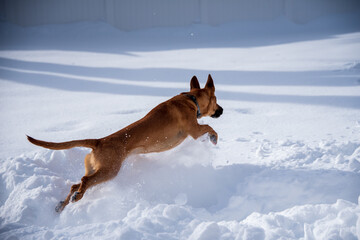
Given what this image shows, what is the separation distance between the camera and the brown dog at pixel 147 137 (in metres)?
2.83

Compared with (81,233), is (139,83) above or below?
above

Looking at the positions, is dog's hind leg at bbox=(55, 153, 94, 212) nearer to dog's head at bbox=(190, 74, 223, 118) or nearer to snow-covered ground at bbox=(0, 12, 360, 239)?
snow-covered ground at bbox=(0, 12, 360, 239)

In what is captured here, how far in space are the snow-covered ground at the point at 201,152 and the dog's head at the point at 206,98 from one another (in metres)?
0.41

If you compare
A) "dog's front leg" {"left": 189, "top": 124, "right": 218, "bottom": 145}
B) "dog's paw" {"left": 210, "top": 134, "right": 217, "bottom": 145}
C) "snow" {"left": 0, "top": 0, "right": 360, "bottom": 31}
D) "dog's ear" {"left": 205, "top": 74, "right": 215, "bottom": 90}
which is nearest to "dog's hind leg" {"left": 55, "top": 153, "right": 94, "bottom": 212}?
"dog's front leg" {"left": 189, "top": 124, "right": 218, "bottom": 145}

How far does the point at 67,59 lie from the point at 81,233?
356 inches

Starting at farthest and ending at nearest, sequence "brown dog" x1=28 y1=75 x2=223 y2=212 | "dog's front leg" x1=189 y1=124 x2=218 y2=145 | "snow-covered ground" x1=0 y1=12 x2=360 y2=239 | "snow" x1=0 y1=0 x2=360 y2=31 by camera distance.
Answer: "snow" x1=0 y1=0 x2=360 y2=31 < "dog's front leg" x1=189 y1=124 x2=218 y2=145 < "brown dog" x1=28 y1=75 x2=223 y2=212 < "snow-covered ground" x1=0 y1=12 x2=360 y2=239

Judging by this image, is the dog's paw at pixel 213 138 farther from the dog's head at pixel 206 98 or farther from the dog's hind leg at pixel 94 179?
the dog's hind leg at pixel 94 179

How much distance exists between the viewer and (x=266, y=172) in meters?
3.22

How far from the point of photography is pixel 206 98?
385 cm

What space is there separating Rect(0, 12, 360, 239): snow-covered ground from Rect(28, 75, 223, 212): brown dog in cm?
13

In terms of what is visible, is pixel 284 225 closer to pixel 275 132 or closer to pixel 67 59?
pixel 275 132

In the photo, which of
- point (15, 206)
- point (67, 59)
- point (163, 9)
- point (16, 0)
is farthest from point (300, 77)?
point (16, 0)

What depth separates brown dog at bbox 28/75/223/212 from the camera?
2828mm

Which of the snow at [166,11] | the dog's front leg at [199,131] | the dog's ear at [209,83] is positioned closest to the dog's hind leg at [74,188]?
the dog's front leg at [199,131]
